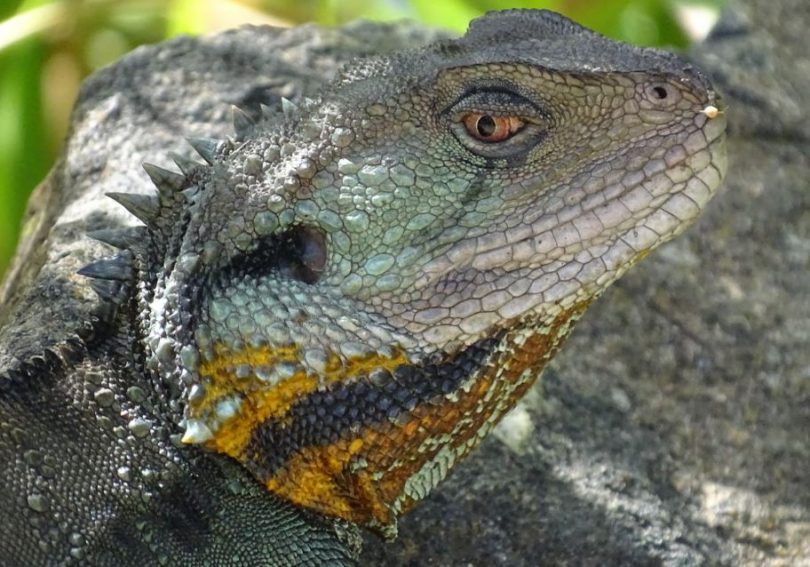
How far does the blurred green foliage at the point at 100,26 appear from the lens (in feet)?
24.5

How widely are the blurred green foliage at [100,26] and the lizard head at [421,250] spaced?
3826mm

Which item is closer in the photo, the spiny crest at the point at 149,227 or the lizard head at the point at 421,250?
the lizard head at the point at 421,250

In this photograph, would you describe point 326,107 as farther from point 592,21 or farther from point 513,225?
point 592,21

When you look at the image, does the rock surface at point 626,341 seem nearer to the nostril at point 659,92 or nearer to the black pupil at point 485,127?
the black pupil at point 485,127

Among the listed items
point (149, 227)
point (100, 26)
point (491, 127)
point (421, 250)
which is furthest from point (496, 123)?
point (100, 26)

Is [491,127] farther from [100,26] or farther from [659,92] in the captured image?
[100,26]

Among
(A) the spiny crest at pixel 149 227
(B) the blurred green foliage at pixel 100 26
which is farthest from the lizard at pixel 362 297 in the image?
(B) the blurred green foliage at pixel 100 26

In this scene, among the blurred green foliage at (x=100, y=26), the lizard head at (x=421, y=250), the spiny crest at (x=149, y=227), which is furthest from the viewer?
the blurred green foliage at (x=100, y=26)

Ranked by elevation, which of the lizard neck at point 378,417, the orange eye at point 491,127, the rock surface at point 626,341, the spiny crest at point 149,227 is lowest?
the rock surface at point 626,341

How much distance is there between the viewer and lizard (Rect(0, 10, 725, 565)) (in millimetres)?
3576

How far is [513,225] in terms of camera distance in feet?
11.8

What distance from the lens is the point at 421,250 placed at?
3602mm

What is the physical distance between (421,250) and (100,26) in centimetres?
490

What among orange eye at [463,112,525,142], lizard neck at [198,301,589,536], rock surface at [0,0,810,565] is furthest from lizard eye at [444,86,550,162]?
rock surface at [0,0,810,565]
